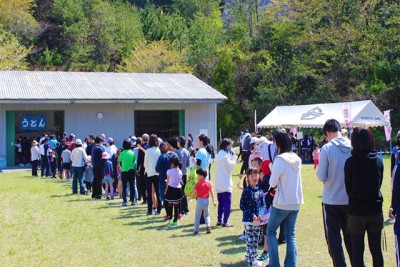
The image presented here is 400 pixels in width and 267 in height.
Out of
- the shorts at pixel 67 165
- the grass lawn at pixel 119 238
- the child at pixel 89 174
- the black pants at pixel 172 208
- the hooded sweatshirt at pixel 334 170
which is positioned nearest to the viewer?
the hooded sweatshirt at pixel 334 170

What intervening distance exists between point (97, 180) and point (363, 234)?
34.0ft

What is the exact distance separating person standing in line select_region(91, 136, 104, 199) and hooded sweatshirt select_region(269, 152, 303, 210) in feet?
29.0

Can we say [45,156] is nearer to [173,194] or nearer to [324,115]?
[173,194]

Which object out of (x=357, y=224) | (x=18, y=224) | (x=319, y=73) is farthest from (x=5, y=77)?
(x=357, y=224)

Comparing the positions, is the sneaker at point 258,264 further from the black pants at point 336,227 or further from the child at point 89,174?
the child at point 89,174

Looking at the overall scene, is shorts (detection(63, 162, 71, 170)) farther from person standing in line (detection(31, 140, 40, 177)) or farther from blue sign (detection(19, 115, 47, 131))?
blue sign (detection(19, 115, 47, 131))

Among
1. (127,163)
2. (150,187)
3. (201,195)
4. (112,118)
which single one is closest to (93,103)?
(112,118)

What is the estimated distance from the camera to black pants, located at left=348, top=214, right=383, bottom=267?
5.42 metres

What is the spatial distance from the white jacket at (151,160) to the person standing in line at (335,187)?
5.82 meters

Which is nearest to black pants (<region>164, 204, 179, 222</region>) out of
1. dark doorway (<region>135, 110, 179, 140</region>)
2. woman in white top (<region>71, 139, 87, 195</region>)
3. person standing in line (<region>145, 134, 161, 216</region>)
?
person standing in line (<region>145, 134, 161, 216</region>)

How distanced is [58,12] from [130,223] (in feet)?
142

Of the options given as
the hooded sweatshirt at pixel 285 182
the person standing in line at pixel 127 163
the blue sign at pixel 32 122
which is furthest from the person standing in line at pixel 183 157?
the blue sign at pixel 32 122

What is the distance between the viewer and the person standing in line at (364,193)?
5395 millimetres

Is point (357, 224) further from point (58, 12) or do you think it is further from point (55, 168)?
point (58, 12)
